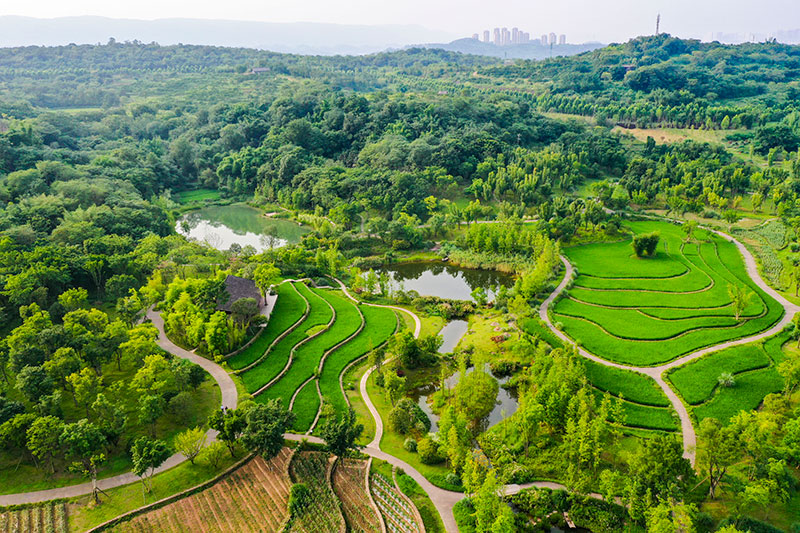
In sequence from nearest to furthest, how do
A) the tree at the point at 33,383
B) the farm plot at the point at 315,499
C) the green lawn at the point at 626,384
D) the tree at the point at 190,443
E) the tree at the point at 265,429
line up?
the farm plot at the point at 315,499 < the tree at the point at 265,429 < the tree at the point at 190,443 < the tree at the point at 33,383 < the green lawn at the point at 626,384

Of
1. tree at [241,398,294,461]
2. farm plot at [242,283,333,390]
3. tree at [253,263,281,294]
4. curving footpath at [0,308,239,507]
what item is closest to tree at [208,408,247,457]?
tree at [241,398,294,461]

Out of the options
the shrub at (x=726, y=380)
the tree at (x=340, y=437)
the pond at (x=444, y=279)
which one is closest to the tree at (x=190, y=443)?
the tree at (x=340, y=437)

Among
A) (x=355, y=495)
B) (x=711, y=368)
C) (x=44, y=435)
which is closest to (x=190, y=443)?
A: (x=44, y=435)

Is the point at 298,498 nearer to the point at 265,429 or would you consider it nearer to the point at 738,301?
the point at 265,429

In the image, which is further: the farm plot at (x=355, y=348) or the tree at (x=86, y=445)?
the farm plot at (x=355, y=348)

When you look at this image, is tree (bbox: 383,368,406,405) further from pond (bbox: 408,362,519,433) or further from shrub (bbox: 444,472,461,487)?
shrub (bbox: 444,472,461,487)

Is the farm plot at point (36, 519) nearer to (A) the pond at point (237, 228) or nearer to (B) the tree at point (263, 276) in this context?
(B) the tree at point (263, 276)

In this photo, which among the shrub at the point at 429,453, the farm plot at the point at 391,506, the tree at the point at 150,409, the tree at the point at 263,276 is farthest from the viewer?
the tree at the point at 263,276

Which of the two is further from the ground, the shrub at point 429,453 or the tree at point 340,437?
the tree at point 340,437
